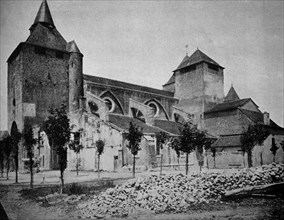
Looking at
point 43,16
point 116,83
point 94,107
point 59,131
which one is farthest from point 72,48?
point 59,131

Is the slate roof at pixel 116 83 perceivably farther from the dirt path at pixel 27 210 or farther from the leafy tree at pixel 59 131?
the dirt path at pixel 27 210

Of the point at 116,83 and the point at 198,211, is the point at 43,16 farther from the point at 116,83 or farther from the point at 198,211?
the point at 198,211

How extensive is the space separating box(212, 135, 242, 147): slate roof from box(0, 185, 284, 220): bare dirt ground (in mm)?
23538

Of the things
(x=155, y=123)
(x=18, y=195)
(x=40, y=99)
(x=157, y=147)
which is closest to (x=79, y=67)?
(x=40, y=99)

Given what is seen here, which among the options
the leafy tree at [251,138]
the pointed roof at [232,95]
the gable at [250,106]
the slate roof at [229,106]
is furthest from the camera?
the pointed roof at [232,95]

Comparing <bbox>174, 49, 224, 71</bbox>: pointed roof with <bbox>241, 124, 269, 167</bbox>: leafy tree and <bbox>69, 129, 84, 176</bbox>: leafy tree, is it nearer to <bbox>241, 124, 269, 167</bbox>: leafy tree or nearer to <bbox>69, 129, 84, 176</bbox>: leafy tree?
<bbox>241, 124, 269, 167</bbox>: leafy tree

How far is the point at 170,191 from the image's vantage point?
10758 millimetres

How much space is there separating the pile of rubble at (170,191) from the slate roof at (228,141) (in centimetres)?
2058

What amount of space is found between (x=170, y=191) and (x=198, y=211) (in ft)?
6.03

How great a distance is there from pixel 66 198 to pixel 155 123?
23.2 m

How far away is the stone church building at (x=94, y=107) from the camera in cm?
2773

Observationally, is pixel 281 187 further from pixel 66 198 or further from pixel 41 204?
pixel 41 204

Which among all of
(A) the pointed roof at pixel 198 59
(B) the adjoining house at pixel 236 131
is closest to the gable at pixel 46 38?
(A) the pointed roof at pixel 198 59

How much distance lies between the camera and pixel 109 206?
934 centimetres
